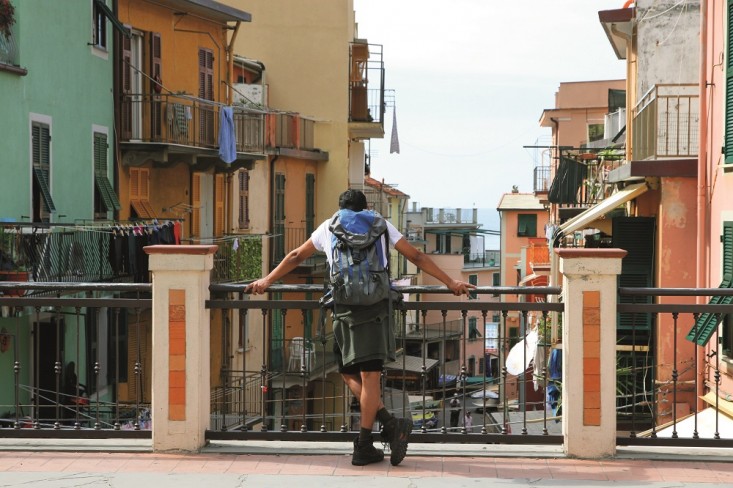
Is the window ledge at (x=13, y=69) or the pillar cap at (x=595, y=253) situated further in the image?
the window ledge at (x=13, y=69)

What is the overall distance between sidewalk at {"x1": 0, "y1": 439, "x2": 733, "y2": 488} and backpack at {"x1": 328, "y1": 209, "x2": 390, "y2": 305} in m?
1.20

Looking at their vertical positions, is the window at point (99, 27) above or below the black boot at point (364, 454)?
above

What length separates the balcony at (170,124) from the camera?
28.0 meters

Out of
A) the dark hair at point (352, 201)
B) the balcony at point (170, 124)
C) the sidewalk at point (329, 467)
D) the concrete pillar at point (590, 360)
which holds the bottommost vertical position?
the sidewalk at point (329, 467)

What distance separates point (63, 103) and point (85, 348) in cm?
457

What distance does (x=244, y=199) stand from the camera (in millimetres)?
36906

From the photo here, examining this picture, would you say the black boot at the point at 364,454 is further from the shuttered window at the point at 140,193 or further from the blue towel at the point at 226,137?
the blue towel at the point at 226,137

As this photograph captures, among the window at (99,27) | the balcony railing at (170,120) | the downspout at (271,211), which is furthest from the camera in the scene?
the downspout at (271,211)

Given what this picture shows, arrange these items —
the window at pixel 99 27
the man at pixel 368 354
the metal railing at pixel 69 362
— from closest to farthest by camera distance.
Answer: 1. the man at pixel 368 354
2. the metal railing at pixel 69 362
3. the window at pixel 99 27

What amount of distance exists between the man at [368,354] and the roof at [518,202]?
217ft

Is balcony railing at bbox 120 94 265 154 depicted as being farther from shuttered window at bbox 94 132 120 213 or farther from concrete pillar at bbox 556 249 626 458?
concrete pillar at bbox 556 249 626 458

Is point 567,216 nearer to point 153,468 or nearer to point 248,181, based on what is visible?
point 248,181

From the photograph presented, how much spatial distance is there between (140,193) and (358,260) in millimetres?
21273

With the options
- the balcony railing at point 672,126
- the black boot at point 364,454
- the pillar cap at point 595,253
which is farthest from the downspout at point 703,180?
the black boot at point 364,454
